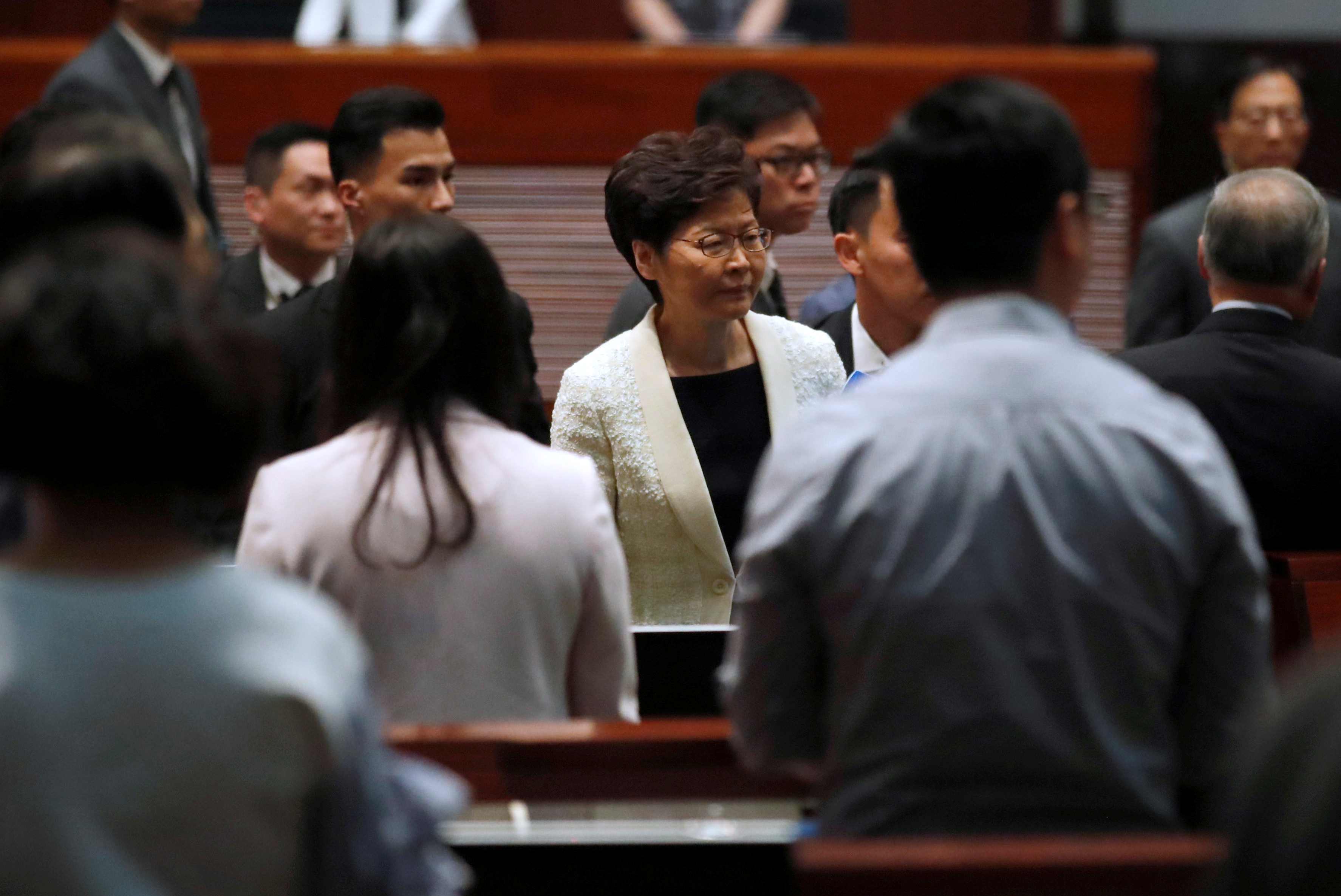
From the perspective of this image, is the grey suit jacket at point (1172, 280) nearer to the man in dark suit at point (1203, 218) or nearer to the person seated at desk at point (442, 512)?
the man in dark suit at point (1203, 218)

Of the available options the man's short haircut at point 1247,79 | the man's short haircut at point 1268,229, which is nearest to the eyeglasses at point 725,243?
the man's short haircut at point 1268,229

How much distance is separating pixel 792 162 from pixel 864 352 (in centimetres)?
102

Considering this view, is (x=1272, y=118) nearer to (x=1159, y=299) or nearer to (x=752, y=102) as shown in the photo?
(x=1159, y=299)

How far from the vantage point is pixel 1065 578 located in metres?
1.59

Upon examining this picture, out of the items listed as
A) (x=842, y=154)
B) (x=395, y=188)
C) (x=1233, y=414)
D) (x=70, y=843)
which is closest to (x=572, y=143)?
(x=842, y=154)

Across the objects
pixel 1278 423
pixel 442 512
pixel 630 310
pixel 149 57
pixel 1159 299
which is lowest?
pixel 1159 299

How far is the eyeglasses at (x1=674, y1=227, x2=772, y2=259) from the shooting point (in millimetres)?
3197

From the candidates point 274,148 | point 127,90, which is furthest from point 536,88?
point 127,90

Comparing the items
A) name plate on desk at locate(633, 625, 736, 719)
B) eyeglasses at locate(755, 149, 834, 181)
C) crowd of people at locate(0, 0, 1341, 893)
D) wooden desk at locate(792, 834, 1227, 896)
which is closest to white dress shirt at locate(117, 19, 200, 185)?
eyeglasses at locate(755, 149, 834, 181)

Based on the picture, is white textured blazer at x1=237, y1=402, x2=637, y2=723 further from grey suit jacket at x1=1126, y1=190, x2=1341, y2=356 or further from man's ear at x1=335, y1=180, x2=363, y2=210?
grey suit jacket at x1=1126, y1=190, x2=1341, y2=356

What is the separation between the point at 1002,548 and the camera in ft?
5.23

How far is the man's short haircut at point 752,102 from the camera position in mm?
4535

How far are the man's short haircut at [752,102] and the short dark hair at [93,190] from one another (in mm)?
2800

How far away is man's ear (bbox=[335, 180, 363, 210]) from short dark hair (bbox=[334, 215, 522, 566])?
1.77 meters
